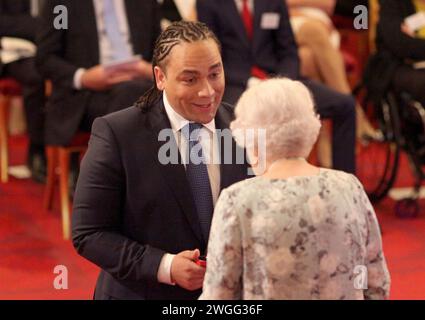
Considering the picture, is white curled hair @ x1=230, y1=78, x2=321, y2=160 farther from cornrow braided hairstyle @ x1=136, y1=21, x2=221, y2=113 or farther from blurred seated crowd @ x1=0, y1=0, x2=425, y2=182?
blurred seated crowd @ x1=0, y1=0, x2=425, y2=182

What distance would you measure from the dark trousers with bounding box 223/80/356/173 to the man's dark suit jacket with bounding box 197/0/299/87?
24cm

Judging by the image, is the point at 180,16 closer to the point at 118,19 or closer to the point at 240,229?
the point at 118,19

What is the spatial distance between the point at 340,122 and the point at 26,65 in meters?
2.21

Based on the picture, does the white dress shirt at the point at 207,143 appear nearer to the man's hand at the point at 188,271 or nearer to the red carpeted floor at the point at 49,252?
the man's hand at the point at 188,271

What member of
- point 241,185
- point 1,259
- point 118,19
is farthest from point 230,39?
A: point 241,185

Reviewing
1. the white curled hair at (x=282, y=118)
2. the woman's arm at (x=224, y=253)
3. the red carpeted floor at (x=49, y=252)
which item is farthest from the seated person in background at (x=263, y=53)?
the woman's arm at (x=224, y=253)

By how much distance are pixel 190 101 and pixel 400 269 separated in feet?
7.80

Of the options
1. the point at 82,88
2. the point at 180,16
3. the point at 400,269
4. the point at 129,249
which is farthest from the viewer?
the point at 180,16

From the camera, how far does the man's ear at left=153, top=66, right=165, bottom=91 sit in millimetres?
2646

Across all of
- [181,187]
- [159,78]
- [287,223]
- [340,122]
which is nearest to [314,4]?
[340,122]

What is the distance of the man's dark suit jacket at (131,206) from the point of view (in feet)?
8.34

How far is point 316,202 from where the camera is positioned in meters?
2.09

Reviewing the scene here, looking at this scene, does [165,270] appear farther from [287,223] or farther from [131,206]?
[287,223]

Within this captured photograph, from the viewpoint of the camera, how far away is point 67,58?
522 cm
